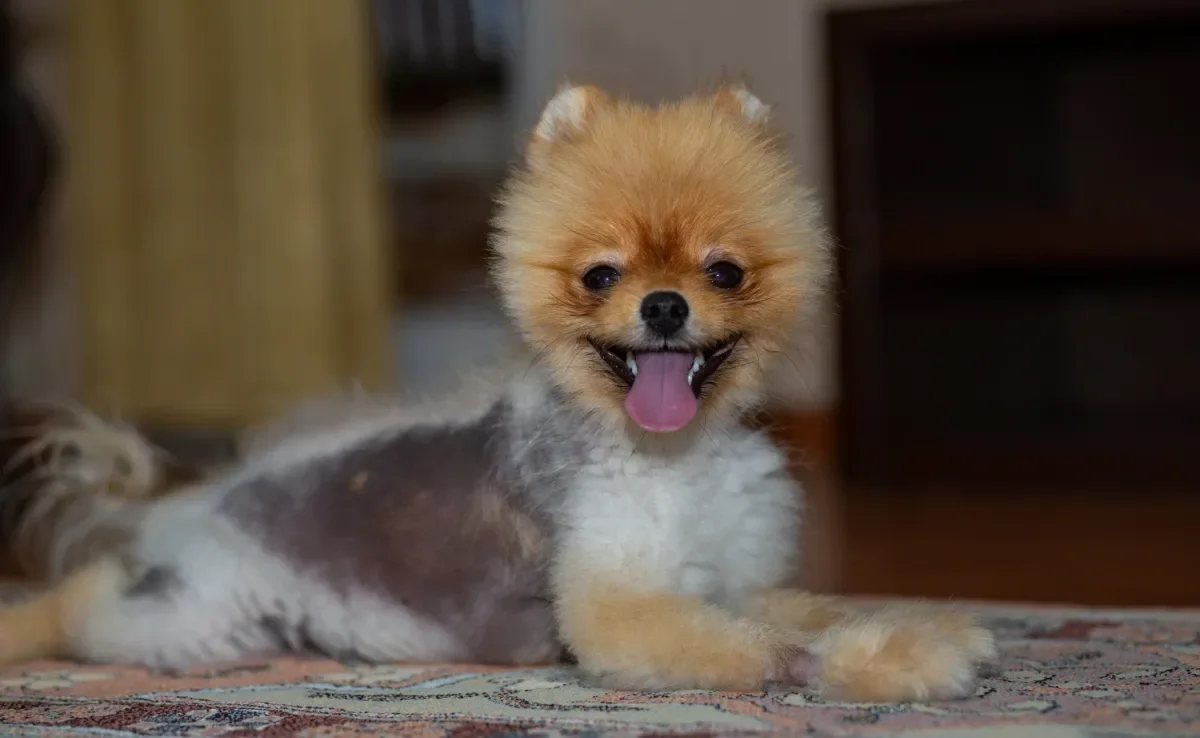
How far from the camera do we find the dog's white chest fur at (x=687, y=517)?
1291 mm

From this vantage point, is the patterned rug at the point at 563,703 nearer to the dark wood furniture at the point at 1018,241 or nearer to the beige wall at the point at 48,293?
the dark wood furniture at the point at 1018,241

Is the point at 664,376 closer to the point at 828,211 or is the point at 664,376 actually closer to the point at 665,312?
the point at 665,312

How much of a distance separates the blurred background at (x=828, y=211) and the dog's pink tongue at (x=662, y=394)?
218 cm

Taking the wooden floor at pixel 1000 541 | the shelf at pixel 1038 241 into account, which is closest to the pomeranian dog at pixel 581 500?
the wooden floor at pixel 1000 541

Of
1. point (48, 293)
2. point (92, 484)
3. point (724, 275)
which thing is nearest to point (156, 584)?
point (92, 484)

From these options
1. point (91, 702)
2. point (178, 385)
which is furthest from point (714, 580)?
point (178, 385)

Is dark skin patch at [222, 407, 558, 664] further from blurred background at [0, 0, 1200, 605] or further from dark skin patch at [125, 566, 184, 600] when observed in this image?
blurred background at [0, 0, 1200, 605]

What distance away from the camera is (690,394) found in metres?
1.28

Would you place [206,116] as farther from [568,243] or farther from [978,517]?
[568,243]

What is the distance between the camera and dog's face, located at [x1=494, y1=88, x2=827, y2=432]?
126 cm

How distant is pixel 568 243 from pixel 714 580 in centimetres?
37

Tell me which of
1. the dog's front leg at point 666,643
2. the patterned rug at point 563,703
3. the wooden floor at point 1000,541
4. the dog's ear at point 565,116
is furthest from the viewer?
the wooden floor at point 1000,541

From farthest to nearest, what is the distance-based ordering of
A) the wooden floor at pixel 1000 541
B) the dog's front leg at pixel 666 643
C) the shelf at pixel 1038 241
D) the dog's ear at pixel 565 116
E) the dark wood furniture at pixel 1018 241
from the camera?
the dark wood furniture at pixel 1018 241 → the shelf at pixel 1038 241 → the wooden floor at pixel 1000 541 → the dog's ear at pixel 565 116 → the dog's front leg at pixel 666 643

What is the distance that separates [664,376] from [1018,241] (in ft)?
7.85
